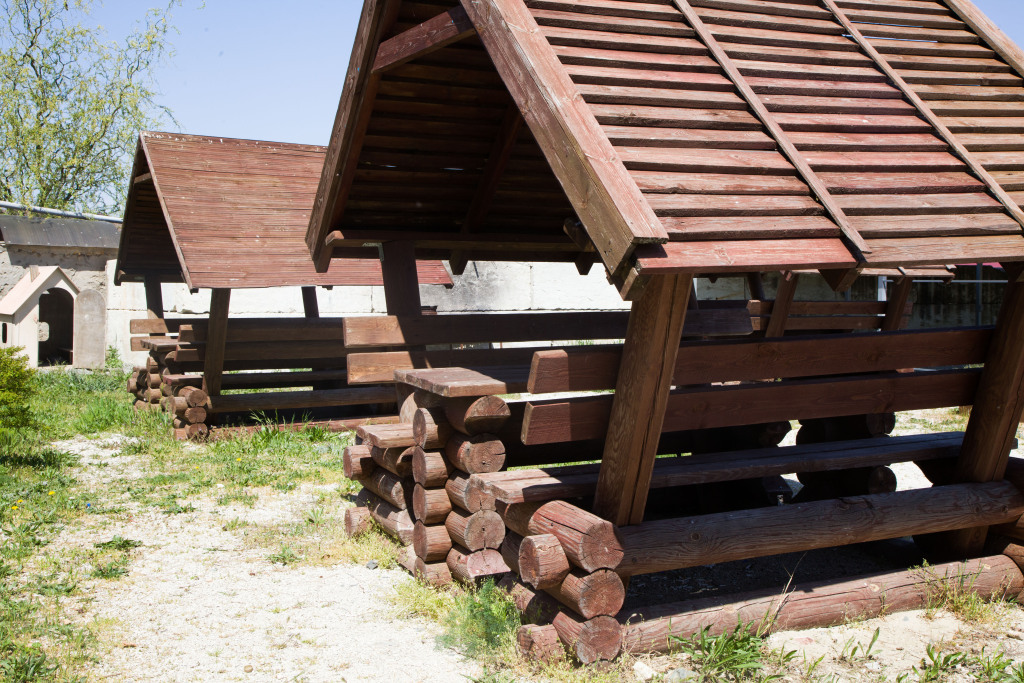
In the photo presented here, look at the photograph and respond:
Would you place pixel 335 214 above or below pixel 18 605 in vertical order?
above

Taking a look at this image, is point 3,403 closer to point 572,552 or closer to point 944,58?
point 572,552

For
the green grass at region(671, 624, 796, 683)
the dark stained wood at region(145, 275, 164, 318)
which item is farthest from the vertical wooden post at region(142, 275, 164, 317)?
the green grass at region(671, 624, 796, 683)

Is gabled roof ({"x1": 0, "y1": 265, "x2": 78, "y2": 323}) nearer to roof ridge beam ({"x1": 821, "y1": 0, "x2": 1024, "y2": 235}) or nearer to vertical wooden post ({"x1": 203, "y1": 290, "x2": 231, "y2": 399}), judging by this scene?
vertical wooden post ({"x1": 203, "y1": 290, "x2": 231, "y2": 399})

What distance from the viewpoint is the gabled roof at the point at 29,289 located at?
13281 millimetres

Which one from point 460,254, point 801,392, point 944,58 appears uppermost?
point 944,58

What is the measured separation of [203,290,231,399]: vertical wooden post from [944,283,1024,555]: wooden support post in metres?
7.05

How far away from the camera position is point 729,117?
4.02 m

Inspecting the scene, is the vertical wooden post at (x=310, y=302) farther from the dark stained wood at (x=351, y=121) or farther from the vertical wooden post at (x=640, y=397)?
the vertical wooden post at (x=640, y=397)

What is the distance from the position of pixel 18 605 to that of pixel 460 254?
4.02 meters

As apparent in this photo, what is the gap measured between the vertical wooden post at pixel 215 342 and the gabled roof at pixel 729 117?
11.7 ft

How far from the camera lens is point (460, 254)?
281 inches

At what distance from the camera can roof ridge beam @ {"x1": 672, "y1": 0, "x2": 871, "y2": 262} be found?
355cm

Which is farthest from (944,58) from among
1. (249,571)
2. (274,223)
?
(274,223)

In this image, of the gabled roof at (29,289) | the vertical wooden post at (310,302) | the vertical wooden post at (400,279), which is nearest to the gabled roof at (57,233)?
the gabled roof at (29,289)
